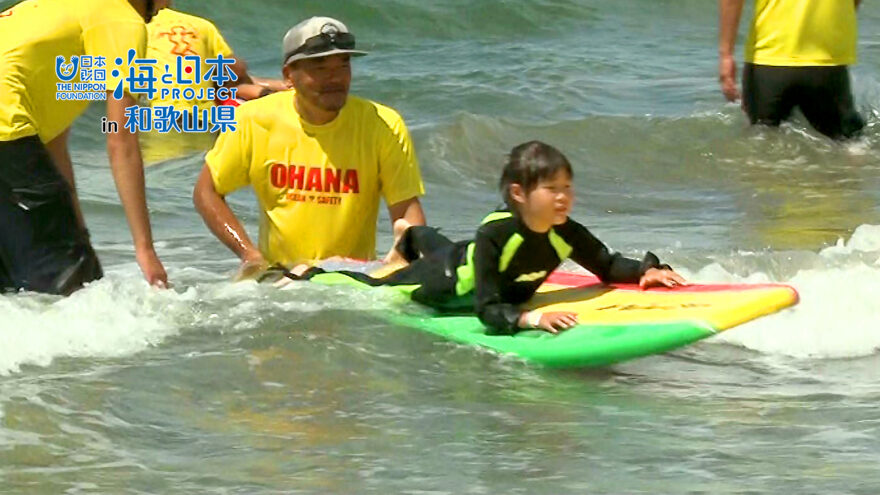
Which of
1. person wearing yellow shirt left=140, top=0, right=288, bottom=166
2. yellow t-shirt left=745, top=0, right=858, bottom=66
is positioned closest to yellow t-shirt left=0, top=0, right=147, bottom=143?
yellow t-shirt left=745, top=0, right=858, bottom=66

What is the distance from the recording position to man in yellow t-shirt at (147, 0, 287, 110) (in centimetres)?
1144

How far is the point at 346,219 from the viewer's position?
7.04 m

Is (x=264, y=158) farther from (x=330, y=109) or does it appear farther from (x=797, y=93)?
(x=797, y=93)

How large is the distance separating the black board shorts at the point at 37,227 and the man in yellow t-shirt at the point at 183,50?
5279mm

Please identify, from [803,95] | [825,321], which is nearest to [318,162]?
[825,321]

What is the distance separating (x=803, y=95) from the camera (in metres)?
10.1

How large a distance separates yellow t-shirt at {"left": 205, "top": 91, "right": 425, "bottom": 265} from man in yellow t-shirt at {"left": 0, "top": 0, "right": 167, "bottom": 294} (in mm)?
973

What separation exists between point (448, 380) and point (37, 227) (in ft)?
4.87

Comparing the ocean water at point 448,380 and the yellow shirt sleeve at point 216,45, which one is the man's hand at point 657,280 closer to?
the ocean water at point 448,380

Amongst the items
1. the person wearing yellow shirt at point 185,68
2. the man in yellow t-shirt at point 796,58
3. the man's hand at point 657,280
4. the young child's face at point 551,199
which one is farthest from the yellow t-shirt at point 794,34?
the young child's face at point 551,199

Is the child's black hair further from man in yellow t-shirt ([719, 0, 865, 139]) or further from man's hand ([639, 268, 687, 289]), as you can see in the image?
man in yellow t-shirt ([719, 0, 865, 139])

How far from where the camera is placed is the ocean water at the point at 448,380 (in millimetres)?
5188

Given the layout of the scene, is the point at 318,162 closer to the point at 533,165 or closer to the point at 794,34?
the point at 533,165

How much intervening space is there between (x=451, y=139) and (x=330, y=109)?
5.28 m
